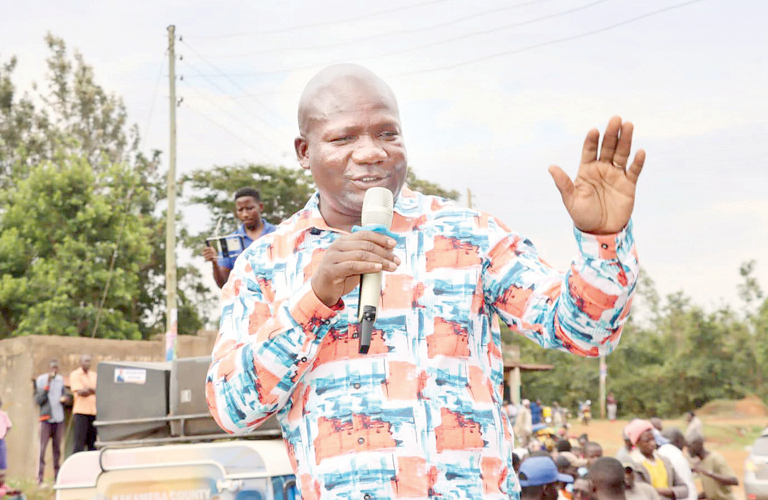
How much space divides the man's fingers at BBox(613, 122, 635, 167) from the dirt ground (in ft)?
78.6

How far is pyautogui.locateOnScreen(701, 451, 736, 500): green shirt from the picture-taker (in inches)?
360

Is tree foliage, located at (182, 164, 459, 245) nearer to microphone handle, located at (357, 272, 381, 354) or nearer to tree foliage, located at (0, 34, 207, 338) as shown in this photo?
tree foliage, located at (0, 34, 207, 338)

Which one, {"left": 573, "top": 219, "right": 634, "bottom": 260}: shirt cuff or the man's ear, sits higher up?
the man's ear

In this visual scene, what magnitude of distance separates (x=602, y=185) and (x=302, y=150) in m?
0.81

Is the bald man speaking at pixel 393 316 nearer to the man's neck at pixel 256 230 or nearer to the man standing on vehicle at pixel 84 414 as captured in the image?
the man's neck at pixel 256 230

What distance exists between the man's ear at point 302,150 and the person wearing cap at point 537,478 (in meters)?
3.89

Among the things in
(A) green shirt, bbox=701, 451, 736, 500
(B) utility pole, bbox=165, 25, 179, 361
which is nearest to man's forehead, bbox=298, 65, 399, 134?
(A) green shirt, bbox=701, 451, 736, 500

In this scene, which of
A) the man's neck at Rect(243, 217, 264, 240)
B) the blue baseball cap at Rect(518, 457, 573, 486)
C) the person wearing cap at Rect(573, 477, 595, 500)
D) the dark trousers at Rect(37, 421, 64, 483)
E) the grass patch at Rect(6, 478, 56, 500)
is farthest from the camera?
the dark trousers at Rect(37, 421, 64, 483)

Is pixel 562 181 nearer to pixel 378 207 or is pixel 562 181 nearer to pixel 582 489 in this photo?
pixel 378 207

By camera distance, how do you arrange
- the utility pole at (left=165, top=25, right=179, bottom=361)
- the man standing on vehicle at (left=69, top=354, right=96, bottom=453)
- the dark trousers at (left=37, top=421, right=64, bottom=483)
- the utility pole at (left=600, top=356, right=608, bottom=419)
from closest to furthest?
the man standing on vehicle at (left=69, top=354, right=96, bottom=453) → the dark trousers at (left=37, top=421, right=64, bottom=483) → the utility pole at (left=165, top=25, right=179, bottom=361) → the utility pole at (left=600, top=356, right=608, bottom=419)

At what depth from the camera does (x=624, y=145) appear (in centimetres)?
168

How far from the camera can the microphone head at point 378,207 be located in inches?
74.7

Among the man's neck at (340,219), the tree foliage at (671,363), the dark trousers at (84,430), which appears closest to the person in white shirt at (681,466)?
the dark trousers at (84,430)

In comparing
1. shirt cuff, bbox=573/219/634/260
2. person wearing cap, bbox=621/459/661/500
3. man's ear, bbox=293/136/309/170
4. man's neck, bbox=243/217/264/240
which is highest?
man's neck, bbox=243/217/264/240
